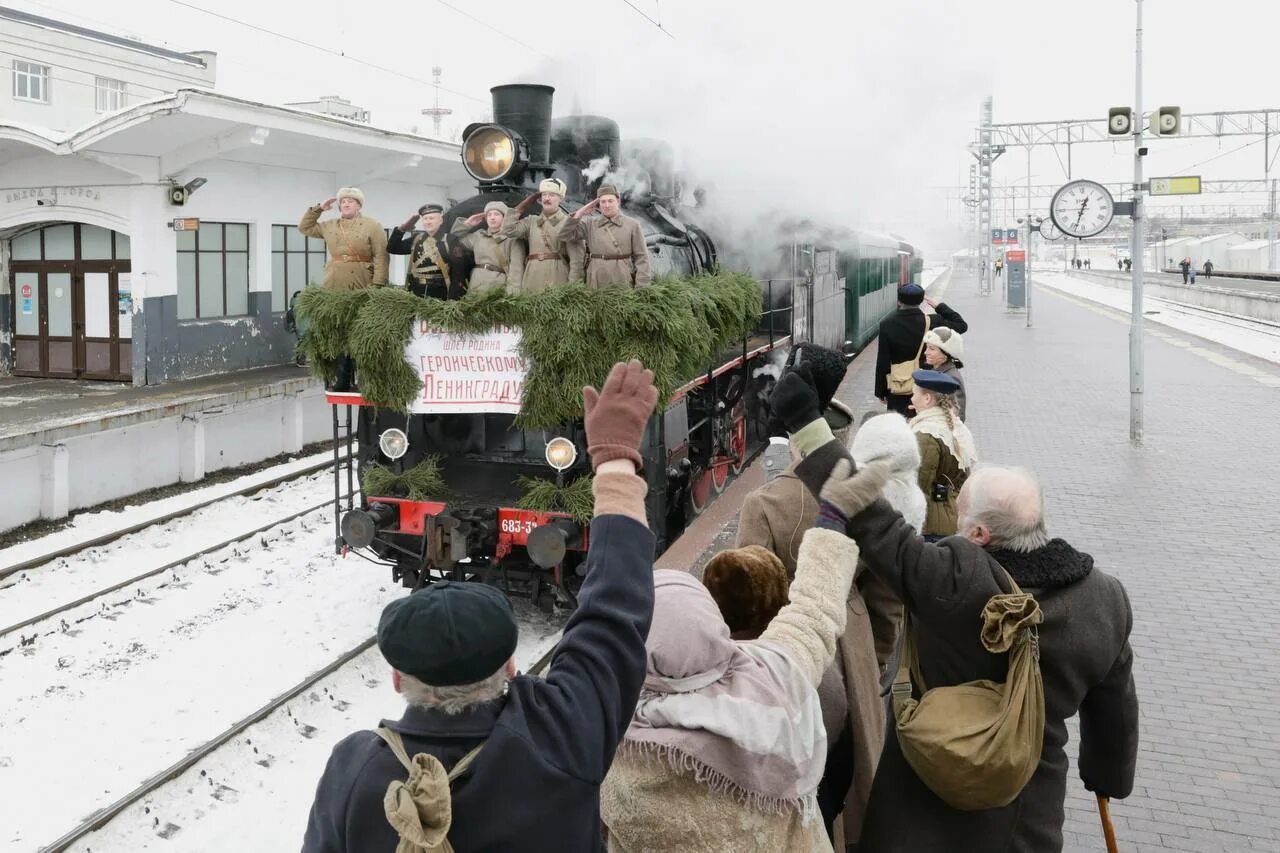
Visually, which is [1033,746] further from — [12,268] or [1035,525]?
[12,268]

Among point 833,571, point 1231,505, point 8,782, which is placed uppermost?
point 833,571

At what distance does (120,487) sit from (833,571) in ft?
33.3

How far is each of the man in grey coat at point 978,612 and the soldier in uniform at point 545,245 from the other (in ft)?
13.8

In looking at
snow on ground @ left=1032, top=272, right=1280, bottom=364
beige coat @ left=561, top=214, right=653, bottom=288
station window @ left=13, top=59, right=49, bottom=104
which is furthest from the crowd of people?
station window @ left=13, top=59, right=49, bottom=104

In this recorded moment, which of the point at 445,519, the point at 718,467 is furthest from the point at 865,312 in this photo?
the point at 445,519

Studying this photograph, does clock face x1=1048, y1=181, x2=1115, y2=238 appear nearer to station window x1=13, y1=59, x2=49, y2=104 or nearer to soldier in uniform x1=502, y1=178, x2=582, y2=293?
soldier in uniform x1=502, y1=178, x2=582, y2=293

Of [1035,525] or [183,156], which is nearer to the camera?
[1035,525]

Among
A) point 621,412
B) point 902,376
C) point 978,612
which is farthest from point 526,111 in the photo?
point 621,412

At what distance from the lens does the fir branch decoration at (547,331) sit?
20.3 ft

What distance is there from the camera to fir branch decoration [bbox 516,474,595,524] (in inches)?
248

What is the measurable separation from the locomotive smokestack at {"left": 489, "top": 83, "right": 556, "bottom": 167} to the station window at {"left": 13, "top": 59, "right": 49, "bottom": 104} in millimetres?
37165

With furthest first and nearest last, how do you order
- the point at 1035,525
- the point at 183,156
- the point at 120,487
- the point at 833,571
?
the point at 183,156
the point at 120,487
the point at 1035,525
the point at 833,571

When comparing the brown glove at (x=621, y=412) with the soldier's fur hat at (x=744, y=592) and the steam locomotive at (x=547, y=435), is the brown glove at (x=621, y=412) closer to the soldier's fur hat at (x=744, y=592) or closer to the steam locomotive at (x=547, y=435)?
the soldier's fur hat at (x=744, y=592)

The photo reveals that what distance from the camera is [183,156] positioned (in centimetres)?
1329
